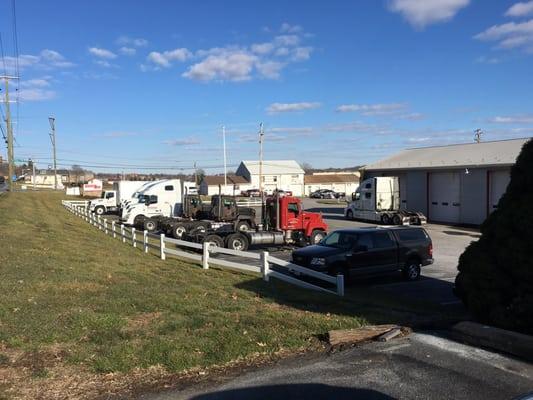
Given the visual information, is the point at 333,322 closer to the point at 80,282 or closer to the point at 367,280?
the point at 80,282

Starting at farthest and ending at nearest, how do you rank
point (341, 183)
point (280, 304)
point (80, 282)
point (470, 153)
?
point (341, 183), point (470, 153), point (80, 282), point (280, 304)

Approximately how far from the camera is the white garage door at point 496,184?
31844mm

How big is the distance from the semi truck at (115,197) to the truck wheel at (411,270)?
33218 millimetres

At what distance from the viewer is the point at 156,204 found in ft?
119

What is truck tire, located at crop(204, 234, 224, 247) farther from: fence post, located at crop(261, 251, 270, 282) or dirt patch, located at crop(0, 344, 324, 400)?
dirt patch, located at crop(0, 344, 324, 400)

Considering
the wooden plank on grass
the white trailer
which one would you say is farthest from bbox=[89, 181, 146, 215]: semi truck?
the wooden plank on grass

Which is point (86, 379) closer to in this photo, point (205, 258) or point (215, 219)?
point (205, 258)

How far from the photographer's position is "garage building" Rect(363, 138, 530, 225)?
32.6 meters

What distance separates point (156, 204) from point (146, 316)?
2883cm

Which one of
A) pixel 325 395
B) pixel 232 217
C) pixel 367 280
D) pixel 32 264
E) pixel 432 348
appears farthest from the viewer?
pixel 232 217

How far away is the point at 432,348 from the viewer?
21.1ft

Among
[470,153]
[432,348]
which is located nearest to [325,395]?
[432,348]

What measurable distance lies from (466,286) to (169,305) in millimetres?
4593

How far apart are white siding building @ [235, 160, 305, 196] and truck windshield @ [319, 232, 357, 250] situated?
346 feet
